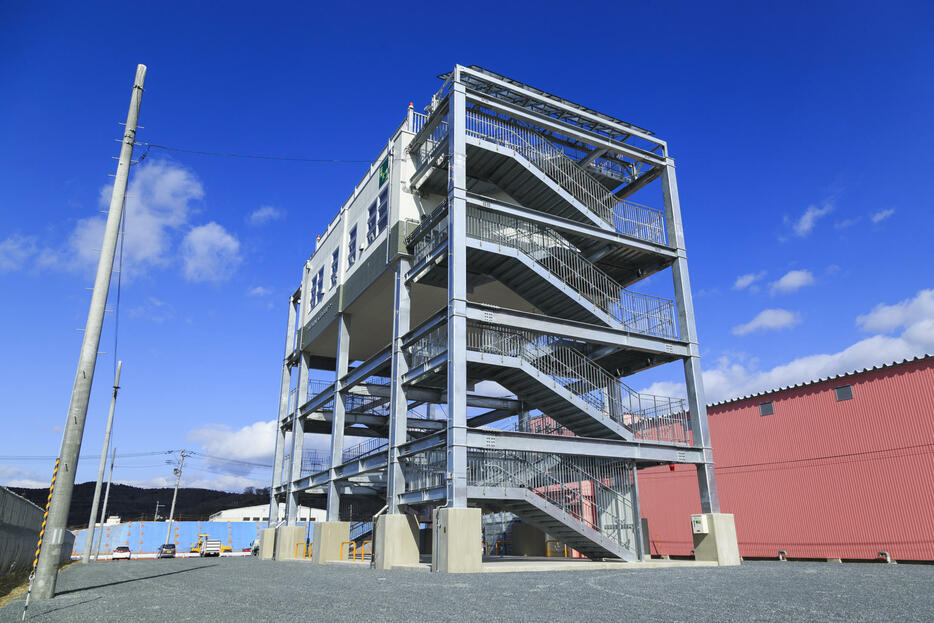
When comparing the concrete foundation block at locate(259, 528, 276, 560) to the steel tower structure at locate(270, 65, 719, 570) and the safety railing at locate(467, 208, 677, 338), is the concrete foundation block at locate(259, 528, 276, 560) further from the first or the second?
the safety railing at locate(467, 208, 677, 338)

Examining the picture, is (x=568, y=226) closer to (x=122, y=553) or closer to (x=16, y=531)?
(x=16, y=531)

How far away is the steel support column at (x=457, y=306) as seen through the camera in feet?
60.7

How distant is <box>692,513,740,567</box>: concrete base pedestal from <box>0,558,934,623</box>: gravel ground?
733 centimetres

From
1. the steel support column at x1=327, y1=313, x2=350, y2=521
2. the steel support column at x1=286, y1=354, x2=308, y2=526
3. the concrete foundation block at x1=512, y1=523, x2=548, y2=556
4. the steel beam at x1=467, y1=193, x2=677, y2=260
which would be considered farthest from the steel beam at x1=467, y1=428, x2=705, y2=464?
the steel support column at x1=286, y1=354, x2=308, y2=526

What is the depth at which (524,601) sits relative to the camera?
32.1 feet

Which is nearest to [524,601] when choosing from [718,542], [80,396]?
[80,396]

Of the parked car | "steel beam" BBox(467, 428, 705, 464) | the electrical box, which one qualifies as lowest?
the parked car

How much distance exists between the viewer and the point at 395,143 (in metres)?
28.0

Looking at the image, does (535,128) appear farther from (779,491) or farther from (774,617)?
(774,617)

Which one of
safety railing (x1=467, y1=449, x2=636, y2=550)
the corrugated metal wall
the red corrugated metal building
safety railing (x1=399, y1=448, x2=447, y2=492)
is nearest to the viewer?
safety railing (x1=467, y1=449, x2=636, y2=550)

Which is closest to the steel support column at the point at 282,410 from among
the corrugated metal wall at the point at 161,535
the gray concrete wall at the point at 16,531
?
the gray concrete wall at the point at 16,531

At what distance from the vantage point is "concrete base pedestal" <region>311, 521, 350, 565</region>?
2688 cm

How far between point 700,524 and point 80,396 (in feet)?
62.8

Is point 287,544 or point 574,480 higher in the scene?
point 574,480
